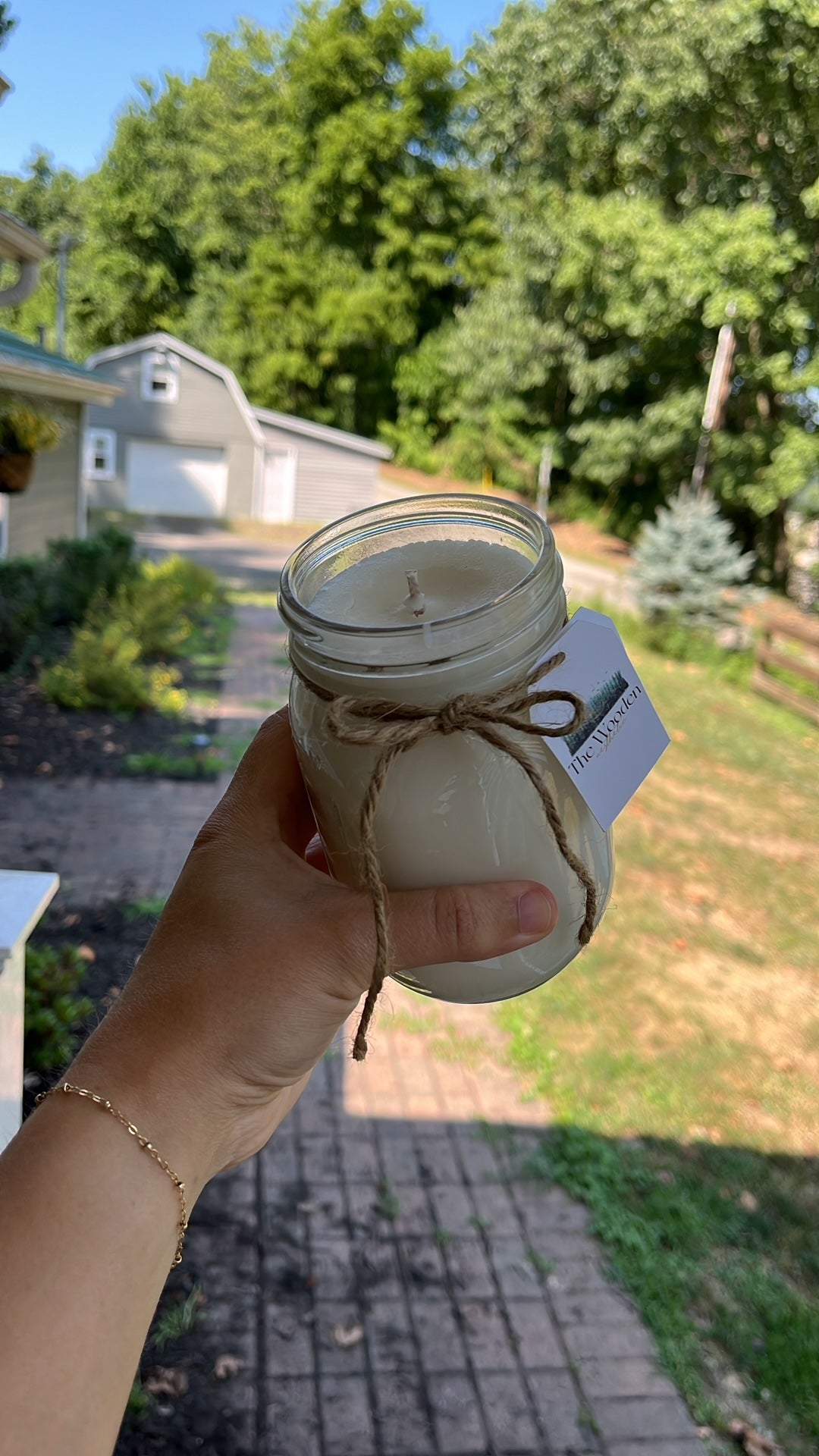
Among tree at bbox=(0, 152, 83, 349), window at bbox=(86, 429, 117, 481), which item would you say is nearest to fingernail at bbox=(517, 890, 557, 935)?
window at bbox=(86, 429, 117, 481)

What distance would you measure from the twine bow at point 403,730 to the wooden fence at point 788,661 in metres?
10.4

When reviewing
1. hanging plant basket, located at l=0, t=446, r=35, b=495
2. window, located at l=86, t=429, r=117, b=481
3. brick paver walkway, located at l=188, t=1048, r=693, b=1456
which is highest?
window, located at l=86, t=429, r=117, b=481

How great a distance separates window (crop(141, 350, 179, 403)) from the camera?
83.6ft

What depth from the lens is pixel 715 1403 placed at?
9.05 feet

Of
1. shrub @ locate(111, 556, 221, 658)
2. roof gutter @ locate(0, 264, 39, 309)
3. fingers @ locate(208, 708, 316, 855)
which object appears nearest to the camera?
fingers @ locate(208, 708, 316, 855)

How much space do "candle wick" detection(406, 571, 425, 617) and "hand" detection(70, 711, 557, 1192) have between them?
0.34 meters

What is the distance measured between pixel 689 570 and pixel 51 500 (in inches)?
315

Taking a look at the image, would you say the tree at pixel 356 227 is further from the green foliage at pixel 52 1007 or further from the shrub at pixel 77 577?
the green foliage at pixel 52 1007

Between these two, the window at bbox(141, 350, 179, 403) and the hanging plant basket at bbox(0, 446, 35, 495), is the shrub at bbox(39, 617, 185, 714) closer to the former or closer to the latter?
the hanging plant basket at bbox(0, 446, 35, 495)

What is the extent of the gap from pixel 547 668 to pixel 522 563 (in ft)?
0.67

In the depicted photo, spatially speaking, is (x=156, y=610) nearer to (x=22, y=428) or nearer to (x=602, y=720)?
(x=22, y=428)

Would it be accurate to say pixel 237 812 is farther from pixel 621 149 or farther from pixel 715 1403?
pixel 621 149

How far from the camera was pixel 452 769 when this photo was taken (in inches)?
44.1

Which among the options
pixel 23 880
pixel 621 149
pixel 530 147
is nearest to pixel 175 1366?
pixel 23 880
